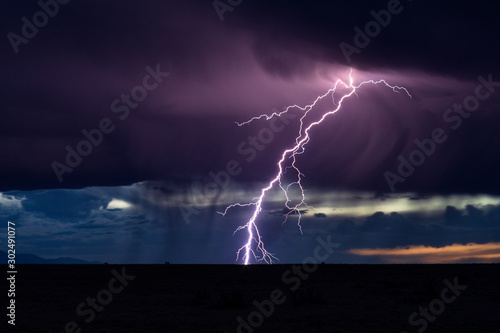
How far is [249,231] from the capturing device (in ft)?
133
